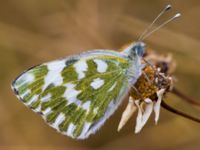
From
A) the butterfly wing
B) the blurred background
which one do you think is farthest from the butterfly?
the blurred background

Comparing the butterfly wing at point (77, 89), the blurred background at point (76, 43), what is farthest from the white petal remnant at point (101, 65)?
the blurred background at point (76, 43)

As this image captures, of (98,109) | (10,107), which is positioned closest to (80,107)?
(98,109)

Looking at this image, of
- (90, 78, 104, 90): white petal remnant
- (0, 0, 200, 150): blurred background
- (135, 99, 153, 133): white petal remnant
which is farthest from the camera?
(0, 0, 200, 150): blurred background

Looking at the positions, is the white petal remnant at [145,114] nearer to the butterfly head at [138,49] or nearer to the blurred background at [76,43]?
the butterfly head at [138,49]

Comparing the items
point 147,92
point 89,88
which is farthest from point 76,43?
point 147,92

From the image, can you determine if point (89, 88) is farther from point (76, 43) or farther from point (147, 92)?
point (76, 43)

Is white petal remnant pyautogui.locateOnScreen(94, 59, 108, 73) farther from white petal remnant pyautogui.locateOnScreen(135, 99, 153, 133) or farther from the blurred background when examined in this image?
the blurred background

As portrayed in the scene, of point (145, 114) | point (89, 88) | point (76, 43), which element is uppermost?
point (76, 43)
